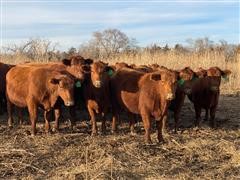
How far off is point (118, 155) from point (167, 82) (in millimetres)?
1877

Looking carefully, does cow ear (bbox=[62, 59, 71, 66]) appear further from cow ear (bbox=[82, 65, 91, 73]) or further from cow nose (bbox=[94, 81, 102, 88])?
cow nose (bbox=[94, 81, 102, 88])

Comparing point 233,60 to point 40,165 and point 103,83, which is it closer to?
point 103,83

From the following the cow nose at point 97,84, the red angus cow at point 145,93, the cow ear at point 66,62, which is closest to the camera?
the red angus cow at point 145,93

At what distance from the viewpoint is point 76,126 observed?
11.8 m

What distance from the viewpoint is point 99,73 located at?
10.7 m

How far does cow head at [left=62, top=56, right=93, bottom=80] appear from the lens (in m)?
11.1

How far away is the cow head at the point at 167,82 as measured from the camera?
958 cm

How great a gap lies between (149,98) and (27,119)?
13.2 feet

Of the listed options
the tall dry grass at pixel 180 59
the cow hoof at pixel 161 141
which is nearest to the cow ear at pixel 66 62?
the cow hoof at pixel 161 141

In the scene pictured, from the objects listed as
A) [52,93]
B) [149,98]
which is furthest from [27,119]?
[149,98]

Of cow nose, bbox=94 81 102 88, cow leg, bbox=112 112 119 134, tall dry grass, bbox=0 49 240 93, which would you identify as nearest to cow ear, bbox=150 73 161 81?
cow nose, bbox=94 81 102 88

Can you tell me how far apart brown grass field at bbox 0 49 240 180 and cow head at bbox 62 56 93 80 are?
4.22 ft

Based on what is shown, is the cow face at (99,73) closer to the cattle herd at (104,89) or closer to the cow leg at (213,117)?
the cattle herd at (104,89)

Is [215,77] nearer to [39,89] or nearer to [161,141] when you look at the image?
[161,141]
